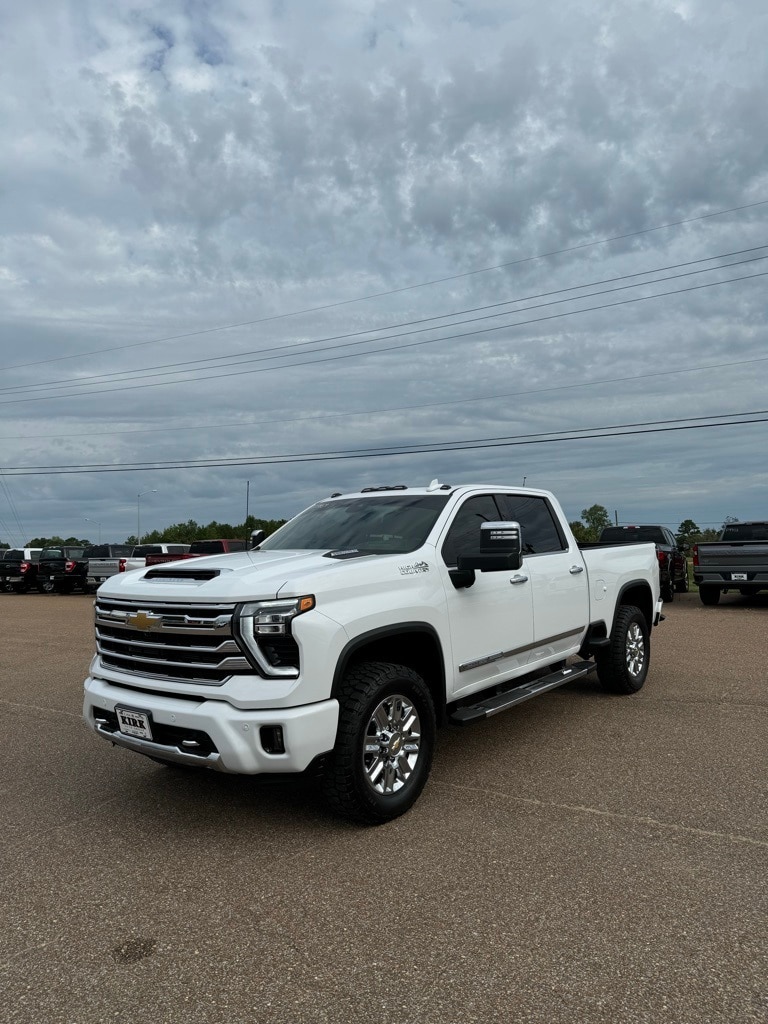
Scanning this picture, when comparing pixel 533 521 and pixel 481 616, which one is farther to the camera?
pixel 533 521

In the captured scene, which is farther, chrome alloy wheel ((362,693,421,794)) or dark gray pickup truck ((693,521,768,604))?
dark gray pickup truck ((693,521,768,604))

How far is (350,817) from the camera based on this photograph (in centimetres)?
422

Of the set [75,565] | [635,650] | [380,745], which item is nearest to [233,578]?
[380,745]

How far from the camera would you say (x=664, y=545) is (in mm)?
18328

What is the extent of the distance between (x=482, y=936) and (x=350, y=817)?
1.22m

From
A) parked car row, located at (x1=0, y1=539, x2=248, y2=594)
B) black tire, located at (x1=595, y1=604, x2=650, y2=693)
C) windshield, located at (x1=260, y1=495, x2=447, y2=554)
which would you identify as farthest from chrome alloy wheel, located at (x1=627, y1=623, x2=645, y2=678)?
parked car row, located at (x1=0, y1=539, x2=248, y2=594)

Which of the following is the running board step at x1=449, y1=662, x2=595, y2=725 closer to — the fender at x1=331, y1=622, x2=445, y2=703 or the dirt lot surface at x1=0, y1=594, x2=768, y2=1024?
the fender at x1=331, y1=622, x2=445, y2=703

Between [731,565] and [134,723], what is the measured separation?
565 inches

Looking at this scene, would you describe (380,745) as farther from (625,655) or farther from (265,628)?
(625,655)

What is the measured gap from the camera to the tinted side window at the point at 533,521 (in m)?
6.21

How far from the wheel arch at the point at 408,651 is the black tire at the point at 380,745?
0.41 feet

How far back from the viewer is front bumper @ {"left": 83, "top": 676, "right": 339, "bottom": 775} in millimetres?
3844

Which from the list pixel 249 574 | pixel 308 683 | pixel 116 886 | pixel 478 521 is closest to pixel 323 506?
pixel 478 521

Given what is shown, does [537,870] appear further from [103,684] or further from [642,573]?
[642,573]
